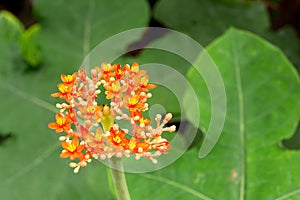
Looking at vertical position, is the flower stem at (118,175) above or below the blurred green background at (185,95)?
below

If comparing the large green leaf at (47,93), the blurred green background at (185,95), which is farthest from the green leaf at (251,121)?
the large green leaf at (47,93)

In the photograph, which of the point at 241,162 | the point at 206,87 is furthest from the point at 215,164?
the point at 206,87

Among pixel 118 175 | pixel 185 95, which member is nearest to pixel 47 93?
pixel 185 95

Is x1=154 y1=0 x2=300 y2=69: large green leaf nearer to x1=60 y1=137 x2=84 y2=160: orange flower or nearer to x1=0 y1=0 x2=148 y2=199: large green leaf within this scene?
x1=0 y1=0 x2=148 y2=199: large green leaf

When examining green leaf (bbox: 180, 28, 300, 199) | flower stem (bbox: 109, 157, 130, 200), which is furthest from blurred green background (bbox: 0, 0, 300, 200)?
flower stem (bbox: 109, 157, 130, 200)

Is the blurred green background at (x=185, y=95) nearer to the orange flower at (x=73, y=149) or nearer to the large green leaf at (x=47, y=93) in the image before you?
the large green leaf at (x=47, y=93)

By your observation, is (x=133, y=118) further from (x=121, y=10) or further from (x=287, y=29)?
(x=287, y=29)

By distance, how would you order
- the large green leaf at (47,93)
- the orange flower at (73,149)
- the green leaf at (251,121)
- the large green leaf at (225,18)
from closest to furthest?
the orange flower at (73,149)
the green leaf at (251,121)
the large green leaf at (47,93)
the large green leaf at (225,18)
